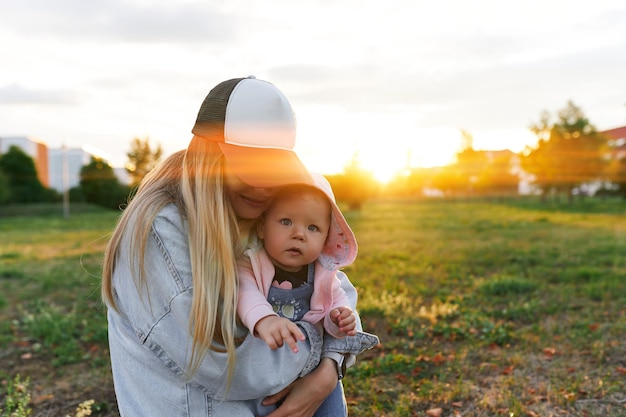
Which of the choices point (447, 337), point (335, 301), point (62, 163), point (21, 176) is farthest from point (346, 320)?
point (62, 163)

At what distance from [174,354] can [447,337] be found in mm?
3762

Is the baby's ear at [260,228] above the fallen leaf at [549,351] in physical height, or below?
above

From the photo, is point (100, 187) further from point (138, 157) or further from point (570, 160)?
point (570, 160)

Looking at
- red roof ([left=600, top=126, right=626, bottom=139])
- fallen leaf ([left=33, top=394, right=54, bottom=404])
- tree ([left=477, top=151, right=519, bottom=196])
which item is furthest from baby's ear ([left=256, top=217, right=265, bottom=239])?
red roof ([left=600, top=126, right=626, bottom=139])

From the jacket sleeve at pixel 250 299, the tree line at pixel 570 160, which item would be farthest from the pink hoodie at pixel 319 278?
the tree line at pixel 570 160

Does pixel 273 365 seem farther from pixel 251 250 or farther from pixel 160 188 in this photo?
pixel 160 188

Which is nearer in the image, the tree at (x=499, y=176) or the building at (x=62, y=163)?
the tree at (x=499, y=176)

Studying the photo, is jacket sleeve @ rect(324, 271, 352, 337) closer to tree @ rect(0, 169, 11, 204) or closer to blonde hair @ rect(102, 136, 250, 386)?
blonde hair @ rect(102, 136, 250, 386)

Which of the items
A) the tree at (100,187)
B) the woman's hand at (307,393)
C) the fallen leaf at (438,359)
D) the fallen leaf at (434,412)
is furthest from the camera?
the tree at (100,187)

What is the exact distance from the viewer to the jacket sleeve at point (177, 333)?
2.02 metres

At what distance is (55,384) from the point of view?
4523 mm

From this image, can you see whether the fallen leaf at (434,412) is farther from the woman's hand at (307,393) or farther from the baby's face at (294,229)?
the baby's face at (294,229)

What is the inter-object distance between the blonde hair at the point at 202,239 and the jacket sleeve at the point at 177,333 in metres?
0.03

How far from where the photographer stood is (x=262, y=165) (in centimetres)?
213
